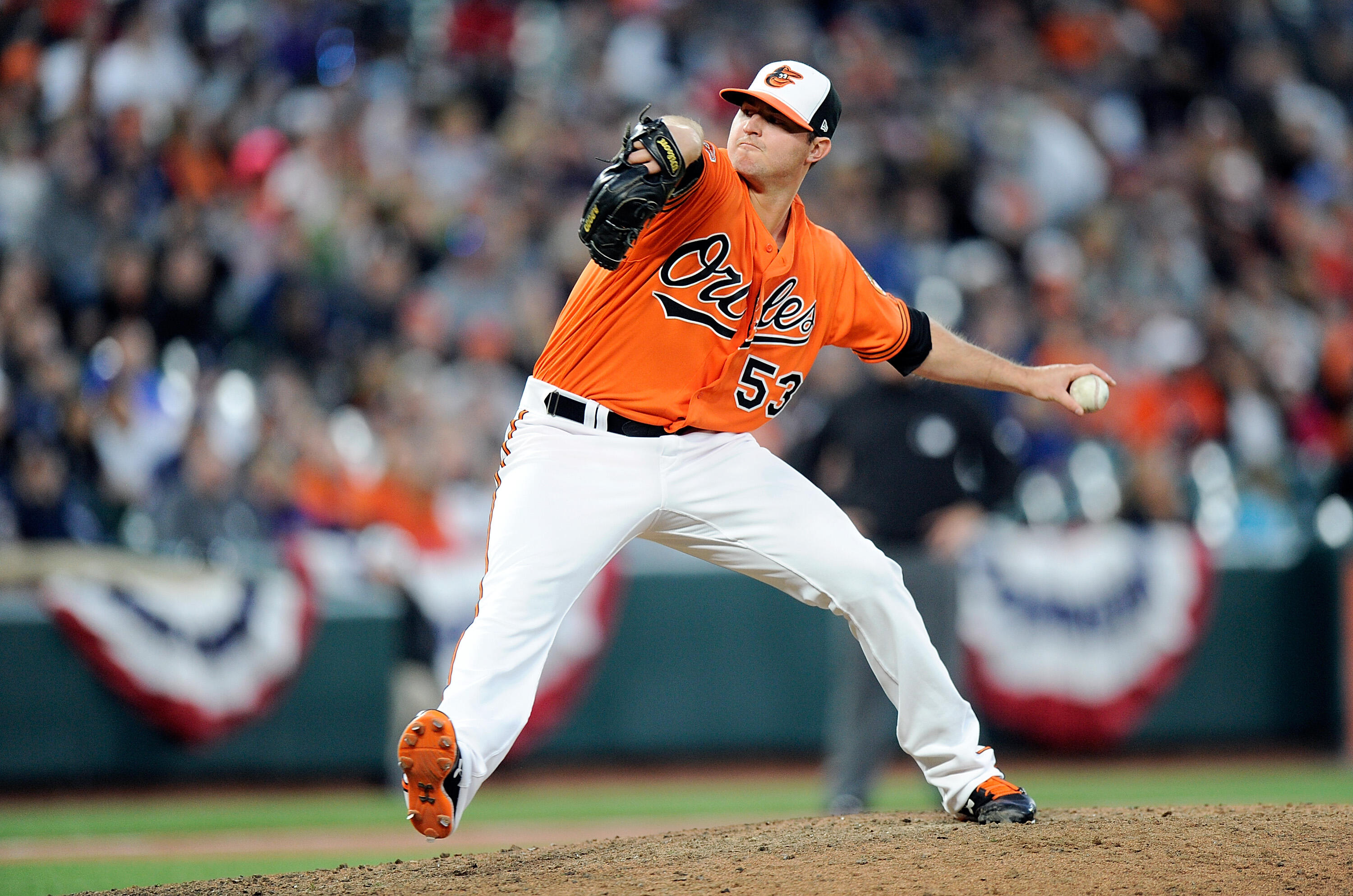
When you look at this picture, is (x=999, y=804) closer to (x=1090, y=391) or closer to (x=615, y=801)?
(x=1090, y=391)

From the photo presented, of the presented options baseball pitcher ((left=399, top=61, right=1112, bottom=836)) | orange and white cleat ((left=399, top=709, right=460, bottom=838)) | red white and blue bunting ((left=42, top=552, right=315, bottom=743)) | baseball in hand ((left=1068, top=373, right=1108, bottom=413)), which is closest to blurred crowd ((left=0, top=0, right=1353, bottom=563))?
red white and blue bunting ((left=42, top=552, right=315, bottom=743))

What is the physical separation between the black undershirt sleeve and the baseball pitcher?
0.17 ft

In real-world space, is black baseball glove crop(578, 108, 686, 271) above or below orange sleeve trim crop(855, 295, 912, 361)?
above

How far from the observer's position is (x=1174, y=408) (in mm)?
10945

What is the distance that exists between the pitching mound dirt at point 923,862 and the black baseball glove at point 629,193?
1.65m

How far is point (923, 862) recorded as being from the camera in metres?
3.88

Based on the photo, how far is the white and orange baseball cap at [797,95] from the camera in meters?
4.00

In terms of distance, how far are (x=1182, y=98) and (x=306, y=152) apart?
869 cm

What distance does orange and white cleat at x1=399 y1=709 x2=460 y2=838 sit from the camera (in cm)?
362

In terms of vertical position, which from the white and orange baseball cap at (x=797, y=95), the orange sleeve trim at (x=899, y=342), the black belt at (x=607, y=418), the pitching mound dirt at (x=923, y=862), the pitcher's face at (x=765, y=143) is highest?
the white and orange baseball cap at (x=797, y=95)

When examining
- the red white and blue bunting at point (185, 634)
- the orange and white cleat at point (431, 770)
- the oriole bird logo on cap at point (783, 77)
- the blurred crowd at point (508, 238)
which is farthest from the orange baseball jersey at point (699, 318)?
the red white and blue bunting at point (185, 634)

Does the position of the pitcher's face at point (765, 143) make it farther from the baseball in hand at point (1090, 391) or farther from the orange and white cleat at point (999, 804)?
the orange and white cleat at point (999, 804)

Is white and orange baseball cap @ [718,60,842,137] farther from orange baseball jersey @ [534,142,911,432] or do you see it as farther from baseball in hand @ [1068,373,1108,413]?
baseball in hand @ [1068,373,1108,413]

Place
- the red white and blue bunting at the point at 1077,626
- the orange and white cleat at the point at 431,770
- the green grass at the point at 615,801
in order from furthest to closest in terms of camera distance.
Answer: the red white and blue bunting at the point at 1077,626 < the green grass at the point at 615,801 < the orange and white cleat at the point at 431,770
